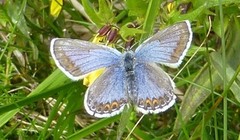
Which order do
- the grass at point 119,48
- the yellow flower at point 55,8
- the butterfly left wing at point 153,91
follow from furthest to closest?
the yellow flower at point 55,8
the grass at point 119,48
the butterfly left wing at point 153,91

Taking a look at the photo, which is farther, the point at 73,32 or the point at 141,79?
the point at 73,32

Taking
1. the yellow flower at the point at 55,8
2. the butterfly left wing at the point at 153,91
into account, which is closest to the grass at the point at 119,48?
the yellow flower at the point at 55,8

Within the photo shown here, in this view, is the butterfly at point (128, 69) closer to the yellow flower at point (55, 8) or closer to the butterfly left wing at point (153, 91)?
the butterfly left wing at point (153, 91)

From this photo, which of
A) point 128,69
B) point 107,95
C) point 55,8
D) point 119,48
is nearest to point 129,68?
point 128,69

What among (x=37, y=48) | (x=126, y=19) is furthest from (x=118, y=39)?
(x=37, y=48)

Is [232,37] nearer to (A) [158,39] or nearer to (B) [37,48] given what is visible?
(A) [158,39]

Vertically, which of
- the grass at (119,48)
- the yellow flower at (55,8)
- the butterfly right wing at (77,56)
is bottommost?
the grass at (119,48)

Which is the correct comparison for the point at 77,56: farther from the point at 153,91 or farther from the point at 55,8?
the point at 55,8
